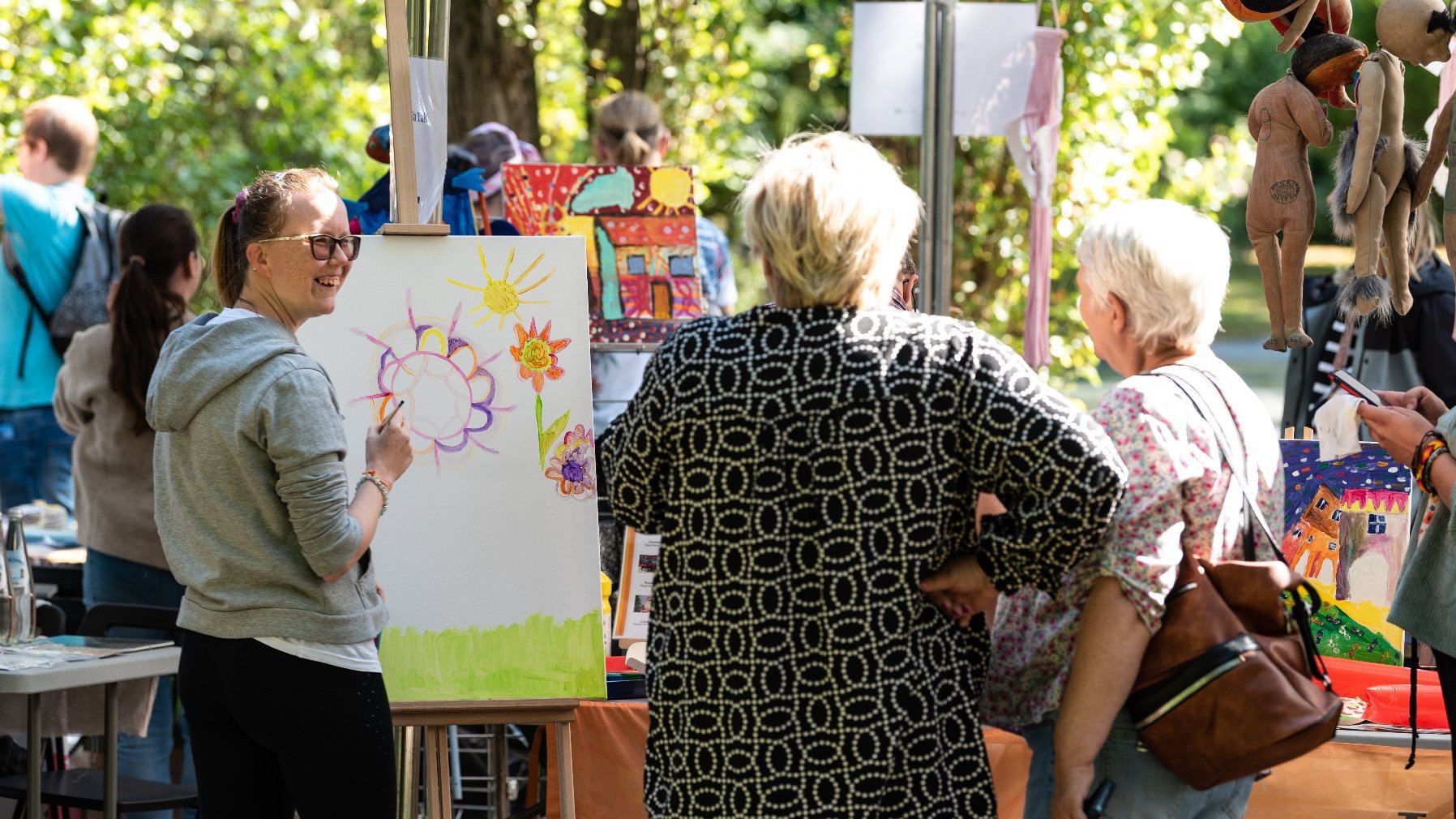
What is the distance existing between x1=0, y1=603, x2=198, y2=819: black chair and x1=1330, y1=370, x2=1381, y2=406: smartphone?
6.81 feet

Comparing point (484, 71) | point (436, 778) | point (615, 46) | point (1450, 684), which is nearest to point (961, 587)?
point (1450, 684)

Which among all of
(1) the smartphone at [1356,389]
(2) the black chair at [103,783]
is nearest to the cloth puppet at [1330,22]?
(1) the smartphone at [1356,389]

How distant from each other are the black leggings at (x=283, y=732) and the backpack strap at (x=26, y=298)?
2.82 meters

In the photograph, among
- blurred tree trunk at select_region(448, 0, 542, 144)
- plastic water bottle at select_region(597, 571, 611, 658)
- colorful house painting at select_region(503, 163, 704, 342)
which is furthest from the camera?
blurred tree trunk at select_region(448, 0, 542, 144)

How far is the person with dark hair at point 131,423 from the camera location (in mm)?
3287

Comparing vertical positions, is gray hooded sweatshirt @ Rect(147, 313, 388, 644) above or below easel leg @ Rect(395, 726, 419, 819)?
above

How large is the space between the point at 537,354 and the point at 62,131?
2.64m

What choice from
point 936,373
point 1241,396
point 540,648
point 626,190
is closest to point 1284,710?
point 1241,396

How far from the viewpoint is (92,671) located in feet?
8.36

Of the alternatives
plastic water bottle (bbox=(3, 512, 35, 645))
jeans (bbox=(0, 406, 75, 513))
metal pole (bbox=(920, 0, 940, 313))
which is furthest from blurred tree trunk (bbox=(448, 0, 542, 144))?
plastic water bottle (bbox=(3, 512, 35, 645))

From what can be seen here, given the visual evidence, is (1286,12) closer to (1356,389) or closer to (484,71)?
(1356,389)

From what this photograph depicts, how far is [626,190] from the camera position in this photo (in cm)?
361

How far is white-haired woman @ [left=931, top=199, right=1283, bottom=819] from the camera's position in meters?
1.75

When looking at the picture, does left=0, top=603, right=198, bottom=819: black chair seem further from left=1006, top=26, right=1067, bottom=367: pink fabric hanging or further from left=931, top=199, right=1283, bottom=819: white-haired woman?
left=1006, top=26, right=1067, bottom=367: pink fabric hanging
